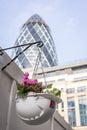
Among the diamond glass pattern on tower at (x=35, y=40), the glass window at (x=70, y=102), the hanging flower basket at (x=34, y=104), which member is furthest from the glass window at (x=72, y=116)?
the hanging flower basket at (x=34, y=104)

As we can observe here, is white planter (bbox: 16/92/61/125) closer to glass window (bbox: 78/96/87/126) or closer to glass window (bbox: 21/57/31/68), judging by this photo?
glass window (bbox: 78/96/87/126)

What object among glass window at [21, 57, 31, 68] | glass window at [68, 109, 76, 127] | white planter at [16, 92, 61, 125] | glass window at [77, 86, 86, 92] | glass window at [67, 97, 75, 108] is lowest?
glass window at [21, 57, 31, 68]

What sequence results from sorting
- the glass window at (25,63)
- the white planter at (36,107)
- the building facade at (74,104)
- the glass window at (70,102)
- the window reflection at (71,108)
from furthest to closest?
the glass window at (25,63) < the glass window at (70,102) < the window reflection at (71,108) < the building facade at (74,104) < the white planter at (36,107)

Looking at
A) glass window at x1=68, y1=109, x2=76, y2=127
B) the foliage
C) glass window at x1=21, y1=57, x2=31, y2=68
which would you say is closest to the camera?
the foliage

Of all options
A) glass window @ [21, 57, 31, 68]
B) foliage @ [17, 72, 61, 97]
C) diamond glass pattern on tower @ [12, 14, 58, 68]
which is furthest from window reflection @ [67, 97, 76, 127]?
foliage @ [17, 72, 61, 97]

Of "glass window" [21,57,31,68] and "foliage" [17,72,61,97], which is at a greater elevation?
"foliage" [17,72,61,97]

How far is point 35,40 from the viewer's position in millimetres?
90188

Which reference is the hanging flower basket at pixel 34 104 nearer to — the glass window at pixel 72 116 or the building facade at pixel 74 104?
the building facade at pixel 74 104

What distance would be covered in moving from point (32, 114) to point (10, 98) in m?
1.01

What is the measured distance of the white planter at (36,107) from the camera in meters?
2.44

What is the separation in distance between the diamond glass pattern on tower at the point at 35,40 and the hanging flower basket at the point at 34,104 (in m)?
79.8

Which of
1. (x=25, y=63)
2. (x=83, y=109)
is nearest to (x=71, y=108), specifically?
(x=83, y=109)

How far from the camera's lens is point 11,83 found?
11.5 ft

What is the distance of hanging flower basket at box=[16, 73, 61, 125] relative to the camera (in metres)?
2.44
